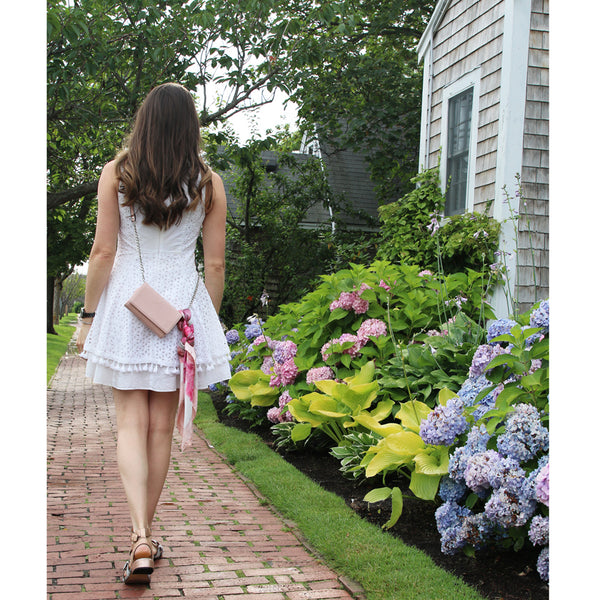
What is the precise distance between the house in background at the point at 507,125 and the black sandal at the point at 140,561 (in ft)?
15.7

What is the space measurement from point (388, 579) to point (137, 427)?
118 centimetres

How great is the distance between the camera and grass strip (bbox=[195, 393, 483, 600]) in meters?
2.53

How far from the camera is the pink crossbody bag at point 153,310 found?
8.80ft

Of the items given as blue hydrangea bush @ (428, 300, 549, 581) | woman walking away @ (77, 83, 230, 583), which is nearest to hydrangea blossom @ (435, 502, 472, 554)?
blue hydrangea bush @ (428, 300, 549, 581)

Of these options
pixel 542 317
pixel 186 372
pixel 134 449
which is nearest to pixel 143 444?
pixel 134 449

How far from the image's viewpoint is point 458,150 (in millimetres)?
8328

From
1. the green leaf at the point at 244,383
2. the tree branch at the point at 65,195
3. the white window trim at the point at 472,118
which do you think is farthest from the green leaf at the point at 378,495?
the tree branch at the point at 65,195

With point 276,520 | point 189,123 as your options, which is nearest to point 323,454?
point 276,520

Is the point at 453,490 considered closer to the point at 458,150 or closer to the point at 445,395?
the point at 445,395

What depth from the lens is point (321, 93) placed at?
13.4 metres

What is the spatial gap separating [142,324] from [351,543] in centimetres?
136

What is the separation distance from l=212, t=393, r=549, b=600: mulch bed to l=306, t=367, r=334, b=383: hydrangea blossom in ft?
2.19

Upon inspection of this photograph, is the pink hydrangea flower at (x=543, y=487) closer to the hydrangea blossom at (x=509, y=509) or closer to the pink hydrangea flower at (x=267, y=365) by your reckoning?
the hydrangea blossom at (x=509, y=509)

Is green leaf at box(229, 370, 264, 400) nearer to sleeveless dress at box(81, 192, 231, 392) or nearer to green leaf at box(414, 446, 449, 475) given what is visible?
green leaf at box(414, 446, 449, 475)
